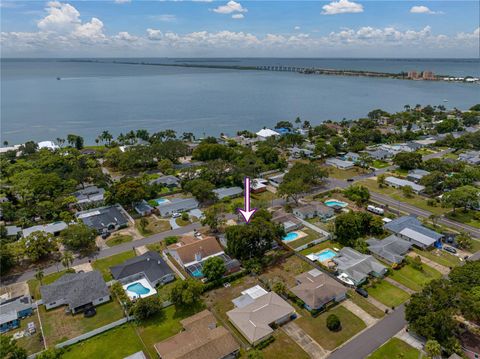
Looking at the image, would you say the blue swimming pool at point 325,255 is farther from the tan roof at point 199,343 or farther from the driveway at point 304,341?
the tan roof at point 199,343

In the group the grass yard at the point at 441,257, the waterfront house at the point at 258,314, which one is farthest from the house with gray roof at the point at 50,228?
the grass yard at the point at 441,257

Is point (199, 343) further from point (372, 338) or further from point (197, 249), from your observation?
point (372, 338)

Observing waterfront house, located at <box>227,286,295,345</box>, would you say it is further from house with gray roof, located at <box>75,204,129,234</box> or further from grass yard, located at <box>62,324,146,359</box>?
house with gray roof, located at <box>75,204,129,234</box>

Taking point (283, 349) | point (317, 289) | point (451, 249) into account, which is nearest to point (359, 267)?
point (317, 289)

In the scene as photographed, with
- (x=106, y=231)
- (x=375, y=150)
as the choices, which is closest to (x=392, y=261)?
(x=106, y=231)

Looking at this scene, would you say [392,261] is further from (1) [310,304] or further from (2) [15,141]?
(2) [15,141]

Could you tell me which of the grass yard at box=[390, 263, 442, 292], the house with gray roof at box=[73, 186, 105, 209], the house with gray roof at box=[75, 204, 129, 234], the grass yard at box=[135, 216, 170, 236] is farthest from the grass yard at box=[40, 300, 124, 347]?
the grass yard at box=[390, 263, 442, 292]

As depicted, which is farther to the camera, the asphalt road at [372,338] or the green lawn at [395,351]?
the asphalt road at [372,338]
